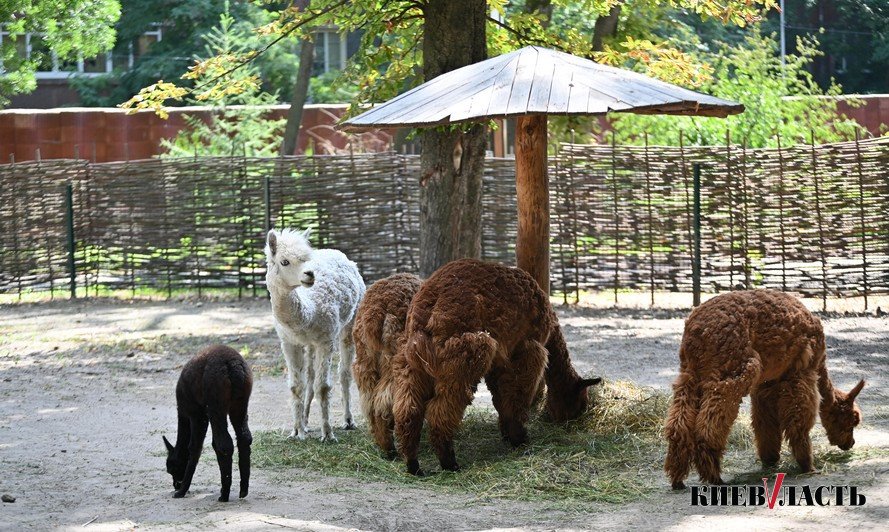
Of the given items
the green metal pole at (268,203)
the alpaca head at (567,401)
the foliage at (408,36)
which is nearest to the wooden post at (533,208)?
the alpaca head at (567,401)

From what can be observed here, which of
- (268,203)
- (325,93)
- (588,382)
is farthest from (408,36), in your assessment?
(325,93)

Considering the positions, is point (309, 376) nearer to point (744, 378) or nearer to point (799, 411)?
point (744, 378)

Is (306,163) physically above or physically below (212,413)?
above

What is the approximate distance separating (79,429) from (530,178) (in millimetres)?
3858

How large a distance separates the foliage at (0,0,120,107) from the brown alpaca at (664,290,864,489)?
1324 cm

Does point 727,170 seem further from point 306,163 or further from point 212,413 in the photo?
point 212,413

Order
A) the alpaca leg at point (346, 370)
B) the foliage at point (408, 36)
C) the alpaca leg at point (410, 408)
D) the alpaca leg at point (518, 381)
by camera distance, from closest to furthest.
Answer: the alpaca leg at point (410, 408)
the alpaca leg at point (518, 381)
the alpaca leg at point (346, 370)
the foliage at point (408, 36)

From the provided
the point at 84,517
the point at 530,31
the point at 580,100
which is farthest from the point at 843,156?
the point at 84,517

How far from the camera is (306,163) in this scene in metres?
15.2

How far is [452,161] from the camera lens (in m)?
10.0

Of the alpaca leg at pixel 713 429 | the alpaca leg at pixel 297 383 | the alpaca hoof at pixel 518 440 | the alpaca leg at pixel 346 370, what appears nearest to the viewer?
the alpaca leg at pixel 713 429

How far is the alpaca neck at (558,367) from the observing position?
24.6ft

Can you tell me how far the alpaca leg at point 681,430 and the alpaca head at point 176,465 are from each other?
2.68 metres

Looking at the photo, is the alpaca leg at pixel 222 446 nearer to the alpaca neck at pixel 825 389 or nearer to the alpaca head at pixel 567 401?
the alpaca head at pixel 567 401
